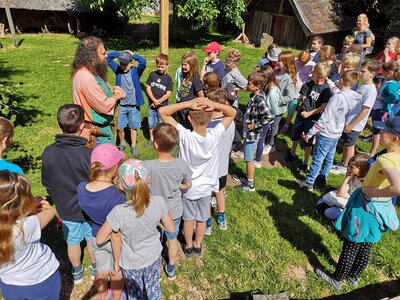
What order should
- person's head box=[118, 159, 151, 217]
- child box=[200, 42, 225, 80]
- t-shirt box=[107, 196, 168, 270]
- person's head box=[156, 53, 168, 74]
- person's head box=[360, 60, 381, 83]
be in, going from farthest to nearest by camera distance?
child box=[200, 42, 225, 80] → person's head box=[156, 53, 168, 74] → person's head box=[360, 60, 381, 83] → t-shirt box=[107, 196, 168, 270] → person's head box=[118, 159, 151, 217]

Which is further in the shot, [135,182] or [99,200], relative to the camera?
[99,200]

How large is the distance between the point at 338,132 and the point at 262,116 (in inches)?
45.9

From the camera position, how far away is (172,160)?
3.09 metres

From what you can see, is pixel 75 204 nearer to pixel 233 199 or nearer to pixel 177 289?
pixel 177 289

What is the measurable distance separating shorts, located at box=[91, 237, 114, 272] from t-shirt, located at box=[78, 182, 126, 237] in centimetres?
30

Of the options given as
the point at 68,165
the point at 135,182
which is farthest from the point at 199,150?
the point at 68,165

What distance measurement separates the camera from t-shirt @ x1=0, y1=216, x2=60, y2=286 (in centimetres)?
222

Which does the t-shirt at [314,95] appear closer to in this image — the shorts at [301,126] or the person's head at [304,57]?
the shorts at [301,126]

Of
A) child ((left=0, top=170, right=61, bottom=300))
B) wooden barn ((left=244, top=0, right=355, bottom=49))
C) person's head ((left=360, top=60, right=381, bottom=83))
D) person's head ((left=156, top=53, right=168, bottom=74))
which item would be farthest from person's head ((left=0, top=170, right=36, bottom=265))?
wooden barn ((left=244, top=0, right=355, bottom=49))

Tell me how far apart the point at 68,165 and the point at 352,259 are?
3.04 m

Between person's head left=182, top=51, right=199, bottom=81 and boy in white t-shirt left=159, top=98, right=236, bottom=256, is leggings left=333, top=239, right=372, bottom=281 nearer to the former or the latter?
boy in white t-shirt left=159, top=98, right=236, bottom=256

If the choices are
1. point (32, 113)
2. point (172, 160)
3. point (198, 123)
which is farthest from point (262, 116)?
point (32, 113)

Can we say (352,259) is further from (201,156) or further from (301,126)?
(301,126)

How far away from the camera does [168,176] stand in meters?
3.07
